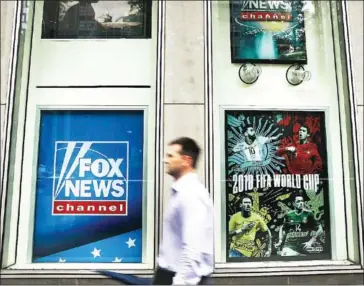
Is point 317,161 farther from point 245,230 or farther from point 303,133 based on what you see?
point 245,230

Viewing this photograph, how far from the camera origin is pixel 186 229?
8.02ft

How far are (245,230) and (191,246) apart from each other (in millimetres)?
3404

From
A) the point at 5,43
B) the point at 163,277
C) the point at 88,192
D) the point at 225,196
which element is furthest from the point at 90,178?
the point at 163,277

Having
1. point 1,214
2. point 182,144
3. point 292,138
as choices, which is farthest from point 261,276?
point 1,214

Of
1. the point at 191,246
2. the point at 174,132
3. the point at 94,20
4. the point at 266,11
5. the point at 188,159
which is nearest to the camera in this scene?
the point at 191,246

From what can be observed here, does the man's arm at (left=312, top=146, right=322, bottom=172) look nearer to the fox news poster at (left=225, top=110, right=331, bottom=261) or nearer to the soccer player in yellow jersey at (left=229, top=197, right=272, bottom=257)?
the fox news poster at (left=225, top=110, right=331, bottom=261)

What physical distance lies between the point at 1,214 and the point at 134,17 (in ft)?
11.4

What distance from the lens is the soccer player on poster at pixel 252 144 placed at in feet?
18.8

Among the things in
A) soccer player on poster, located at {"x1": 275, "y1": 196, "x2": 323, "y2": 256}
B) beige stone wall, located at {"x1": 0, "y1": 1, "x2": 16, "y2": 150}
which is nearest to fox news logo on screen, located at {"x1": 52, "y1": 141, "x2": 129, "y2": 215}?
beige stone wall, located at {"x1": 0, "y1": 1, "x2": 16, "y2": 150}

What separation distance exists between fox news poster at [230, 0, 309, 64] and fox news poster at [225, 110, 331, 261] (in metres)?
0.91

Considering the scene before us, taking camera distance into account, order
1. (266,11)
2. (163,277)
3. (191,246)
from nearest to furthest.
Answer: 1. (191,246)
2. (163,277)
3. (266,11)

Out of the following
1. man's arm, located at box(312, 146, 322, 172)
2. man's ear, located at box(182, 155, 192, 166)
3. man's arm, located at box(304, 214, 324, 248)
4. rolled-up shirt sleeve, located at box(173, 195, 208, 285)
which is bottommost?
man's arm, located at box(304, 214, 324, 248)

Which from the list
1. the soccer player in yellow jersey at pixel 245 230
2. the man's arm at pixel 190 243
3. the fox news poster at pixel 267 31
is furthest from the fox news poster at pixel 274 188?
the man's arm at pixel 190 243

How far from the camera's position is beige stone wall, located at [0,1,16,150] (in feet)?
18.0
